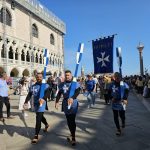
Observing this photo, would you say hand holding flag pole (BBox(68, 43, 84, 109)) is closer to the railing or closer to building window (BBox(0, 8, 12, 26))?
building window (BBox(0, 8, 12, 26))

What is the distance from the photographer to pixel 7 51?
4575cm

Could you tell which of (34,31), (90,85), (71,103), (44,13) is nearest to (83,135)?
(71,103)

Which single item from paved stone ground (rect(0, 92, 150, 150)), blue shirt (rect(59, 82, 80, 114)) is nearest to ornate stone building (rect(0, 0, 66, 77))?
paved stone ground (rect(0, 92, 150, 150))

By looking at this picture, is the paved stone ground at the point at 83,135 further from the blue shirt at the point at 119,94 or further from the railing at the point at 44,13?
the railing at the point at 44,13

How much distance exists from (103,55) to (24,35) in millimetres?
42184

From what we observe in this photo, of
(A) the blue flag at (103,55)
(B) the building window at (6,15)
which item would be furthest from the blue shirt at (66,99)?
(B) the building window at (6,15)

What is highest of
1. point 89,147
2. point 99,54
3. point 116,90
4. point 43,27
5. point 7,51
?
point 43,27

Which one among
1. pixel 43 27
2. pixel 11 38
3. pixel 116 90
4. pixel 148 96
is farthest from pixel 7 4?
pixel 116 90

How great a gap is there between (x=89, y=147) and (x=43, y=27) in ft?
183

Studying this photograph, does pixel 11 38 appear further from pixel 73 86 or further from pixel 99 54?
pixel 73 86

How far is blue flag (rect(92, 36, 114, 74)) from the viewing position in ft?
36.8

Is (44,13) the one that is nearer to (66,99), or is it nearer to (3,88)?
(3,88)

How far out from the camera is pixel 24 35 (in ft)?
171

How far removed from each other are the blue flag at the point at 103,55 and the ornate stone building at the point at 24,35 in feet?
106
